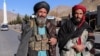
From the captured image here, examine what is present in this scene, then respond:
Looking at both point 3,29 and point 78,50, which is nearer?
point 78,50

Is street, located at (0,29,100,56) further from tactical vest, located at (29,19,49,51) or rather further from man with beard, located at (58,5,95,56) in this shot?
man with beard, located at (58,5,95,56)

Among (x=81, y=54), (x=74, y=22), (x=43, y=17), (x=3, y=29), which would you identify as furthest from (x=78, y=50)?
(x=3, y=29)

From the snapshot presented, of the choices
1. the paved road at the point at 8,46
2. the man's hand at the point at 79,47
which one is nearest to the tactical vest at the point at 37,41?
the man's hand at the point at 79,47

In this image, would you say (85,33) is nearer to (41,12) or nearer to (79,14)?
(79,14)

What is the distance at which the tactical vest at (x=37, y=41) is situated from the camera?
562 cm

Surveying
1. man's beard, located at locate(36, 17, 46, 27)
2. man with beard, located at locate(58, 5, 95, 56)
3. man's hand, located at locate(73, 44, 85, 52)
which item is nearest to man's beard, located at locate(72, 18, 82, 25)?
man with beard, located at locate(58, 5, 95, 56)

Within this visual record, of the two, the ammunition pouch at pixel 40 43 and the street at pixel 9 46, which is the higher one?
the ammunition pouch at pixel 40 43

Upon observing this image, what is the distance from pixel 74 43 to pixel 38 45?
0.57 m

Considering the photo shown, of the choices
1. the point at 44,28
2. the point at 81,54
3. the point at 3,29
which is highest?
the point at 44,28

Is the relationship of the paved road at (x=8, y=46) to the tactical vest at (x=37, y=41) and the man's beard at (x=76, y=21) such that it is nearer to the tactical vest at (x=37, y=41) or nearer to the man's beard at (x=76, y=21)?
Result: the tactical vest at (x=37, y=41)

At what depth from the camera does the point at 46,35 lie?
5.65 metres

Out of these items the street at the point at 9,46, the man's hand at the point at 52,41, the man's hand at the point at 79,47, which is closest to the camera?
the man's hand at the point at 79,47

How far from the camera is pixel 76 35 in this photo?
5.43m

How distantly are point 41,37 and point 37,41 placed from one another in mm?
97
